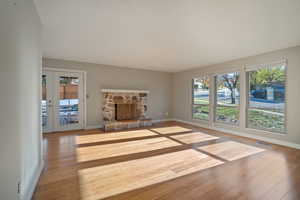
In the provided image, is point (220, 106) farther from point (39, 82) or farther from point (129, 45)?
point (39, 82)

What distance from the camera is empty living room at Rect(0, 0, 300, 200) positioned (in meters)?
1.74

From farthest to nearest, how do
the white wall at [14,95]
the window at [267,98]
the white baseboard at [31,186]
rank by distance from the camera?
the window at [267,98] → the white baseboard at [31,186] → the white wall at [14,95]

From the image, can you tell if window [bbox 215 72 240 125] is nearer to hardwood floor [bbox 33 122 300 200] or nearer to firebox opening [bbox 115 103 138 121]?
hardwood floor [bbox 33 122 300 200]

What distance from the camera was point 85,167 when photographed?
250 cm

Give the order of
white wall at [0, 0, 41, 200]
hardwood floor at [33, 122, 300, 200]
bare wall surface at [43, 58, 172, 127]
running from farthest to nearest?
bare wall surface at [43, 58, 172, 127] → hardwood floor at [33, 122, 300, 200] → white wall at [0, 0, 41, 200]

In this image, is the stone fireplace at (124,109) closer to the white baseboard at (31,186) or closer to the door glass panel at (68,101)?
the door glass panel at (68,101)

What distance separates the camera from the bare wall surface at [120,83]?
538cm

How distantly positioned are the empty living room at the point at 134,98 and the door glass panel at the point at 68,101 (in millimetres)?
33

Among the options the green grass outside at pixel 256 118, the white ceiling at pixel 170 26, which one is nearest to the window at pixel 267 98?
the green grass outside at pixel 256 118

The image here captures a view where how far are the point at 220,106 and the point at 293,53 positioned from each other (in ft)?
7.84

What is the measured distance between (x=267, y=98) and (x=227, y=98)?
3.78ft

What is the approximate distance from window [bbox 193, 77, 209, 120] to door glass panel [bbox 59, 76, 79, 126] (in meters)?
4.49

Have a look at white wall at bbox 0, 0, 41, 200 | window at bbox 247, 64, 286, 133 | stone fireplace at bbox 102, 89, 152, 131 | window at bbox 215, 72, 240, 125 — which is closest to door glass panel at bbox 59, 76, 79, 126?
stone fireplace at bbox 102, 89, 152, 131

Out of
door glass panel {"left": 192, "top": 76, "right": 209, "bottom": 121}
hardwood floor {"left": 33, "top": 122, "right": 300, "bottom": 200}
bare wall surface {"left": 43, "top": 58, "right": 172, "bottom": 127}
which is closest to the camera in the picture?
hardwood floor {"left": 33, "top": 122, "right": 300, "bottom": 200}
